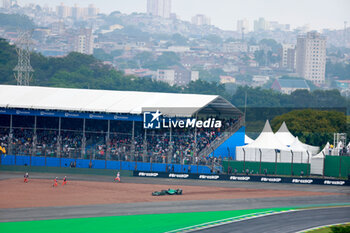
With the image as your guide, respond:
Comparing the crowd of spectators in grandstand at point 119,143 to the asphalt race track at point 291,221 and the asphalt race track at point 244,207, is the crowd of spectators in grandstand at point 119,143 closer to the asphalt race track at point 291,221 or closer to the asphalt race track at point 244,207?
the asphalt race track at point 244,207

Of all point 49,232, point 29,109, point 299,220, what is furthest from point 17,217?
point 29,109

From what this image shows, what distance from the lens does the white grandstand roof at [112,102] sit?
2385 inches

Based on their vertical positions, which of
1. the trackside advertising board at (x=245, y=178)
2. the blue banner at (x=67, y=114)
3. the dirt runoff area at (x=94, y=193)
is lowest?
the dirt runoff area at (x=94, y=193)

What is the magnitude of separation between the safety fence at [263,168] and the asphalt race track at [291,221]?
46.4 feet

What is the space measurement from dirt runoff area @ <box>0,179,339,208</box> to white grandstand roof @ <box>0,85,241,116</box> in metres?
10.6

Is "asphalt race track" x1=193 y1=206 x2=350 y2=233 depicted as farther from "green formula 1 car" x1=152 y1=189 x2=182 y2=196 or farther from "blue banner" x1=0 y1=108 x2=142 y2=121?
"blue banner" x1=0 y1=108 x2=142 y2=121

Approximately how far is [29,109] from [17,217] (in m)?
26.0

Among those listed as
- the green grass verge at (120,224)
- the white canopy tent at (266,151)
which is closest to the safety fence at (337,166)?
the white canopy tent at (266,151)

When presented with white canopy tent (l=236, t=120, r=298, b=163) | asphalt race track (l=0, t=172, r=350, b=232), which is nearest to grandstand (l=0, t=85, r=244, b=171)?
white canopy tent (l=236, t=120, r=298, b=163)

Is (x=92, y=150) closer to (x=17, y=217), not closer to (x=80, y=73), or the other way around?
(x=17, y=217)

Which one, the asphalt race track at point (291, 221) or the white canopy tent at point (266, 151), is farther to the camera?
the white canopy tent at point (266, 151)

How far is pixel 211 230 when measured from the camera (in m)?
35.5

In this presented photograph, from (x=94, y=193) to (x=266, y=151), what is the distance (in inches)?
780

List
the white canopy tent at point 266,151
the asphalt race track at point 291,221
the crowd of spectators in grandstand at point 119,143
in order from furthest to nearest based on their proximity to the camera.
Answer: the white canopy tent at point 266,151, the crowd of spectators in grandstand at point 119,143, the asphalt race track at point 291,221
